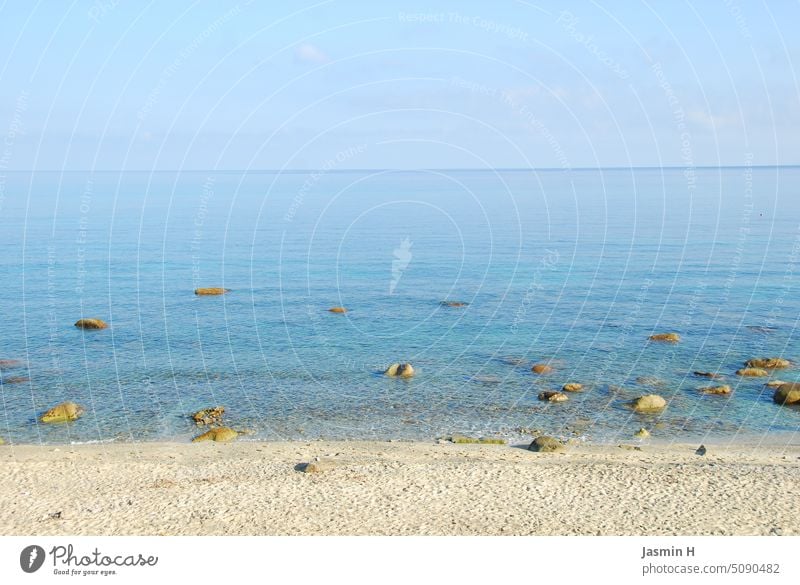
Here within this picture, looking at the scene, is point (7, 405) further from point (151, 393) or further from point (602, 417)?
point (602, 417)

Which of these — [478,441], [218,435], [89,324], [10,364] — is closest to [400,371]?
[478,441]

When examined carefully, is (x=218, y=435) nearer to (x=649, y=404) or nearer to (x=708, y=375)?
(x=649, y=404)

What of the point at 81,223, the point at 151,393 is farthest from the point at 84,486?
the point at 81,223

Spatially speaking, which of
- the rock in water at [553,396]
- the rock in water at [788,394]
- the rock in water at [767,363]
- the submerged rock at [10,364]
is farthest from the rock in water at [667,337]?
the submerged rock at [10,364]

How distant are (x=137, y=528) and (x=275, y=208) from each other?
146752 millimetres

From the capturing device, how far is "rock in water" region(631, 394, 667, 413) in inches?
1401

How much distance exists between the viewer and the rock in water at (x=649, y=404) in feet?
117

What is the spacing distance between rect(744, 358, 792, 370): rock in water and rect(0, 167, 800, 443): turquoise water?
84cm

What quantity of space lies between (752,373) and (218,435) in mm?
27208

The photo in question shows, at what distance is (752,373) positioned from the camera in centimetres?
A: 4072

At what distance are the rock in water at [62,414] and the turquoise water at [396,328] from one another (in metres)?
0.56

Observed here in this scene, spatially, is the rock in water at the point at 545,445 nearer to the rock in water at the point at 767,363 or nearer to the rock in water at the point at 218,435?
the rock in water at the point at 218,435

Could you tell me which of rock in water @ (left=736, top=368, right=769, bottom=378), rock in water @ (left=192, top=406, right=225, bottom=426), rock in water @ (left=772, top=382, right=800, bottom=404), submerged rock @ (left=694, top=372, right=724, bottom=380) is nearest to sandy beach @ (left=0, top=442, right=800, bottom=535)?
rock in water @ (left=192, top=406, right=225, bottom=426)

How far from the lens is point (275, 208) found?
165 m
